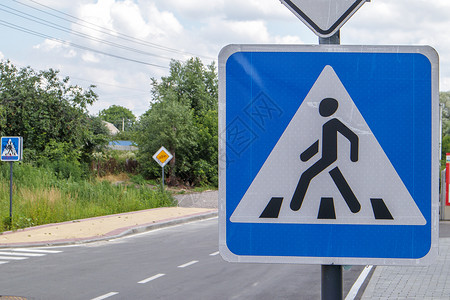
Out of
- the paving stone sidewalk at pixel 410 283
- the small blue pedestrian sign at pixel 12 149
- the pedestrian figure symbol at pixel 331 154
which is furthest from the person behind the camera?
the small blue pedestrian sign at pixel 12 149

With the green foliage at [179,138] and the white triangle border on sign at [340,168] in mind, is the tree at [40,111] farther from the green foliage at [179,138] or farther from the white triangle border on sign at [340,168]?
the white triangle border on sign at [340,168]

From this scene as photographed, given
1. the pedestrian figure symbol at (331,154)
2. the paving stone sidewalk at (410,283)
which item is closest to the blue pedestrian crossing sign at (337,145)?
the pedestrian figure symbol at (331,154)

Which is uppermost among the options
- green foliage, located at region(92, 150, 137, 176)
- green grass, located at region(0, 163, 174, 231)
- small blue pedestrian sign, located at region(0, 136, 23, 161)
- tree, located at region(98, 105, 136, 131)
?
tree, located at region(98, 105, 136, 131)

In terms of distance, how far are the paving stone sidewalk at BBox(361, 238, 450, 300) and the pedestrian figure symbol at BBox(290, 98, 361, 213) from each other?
6854mm

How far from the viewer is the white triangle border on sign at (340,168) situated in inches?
69.9

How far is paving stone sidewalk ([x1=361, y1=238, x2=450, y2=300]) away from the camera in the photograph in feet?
27.3

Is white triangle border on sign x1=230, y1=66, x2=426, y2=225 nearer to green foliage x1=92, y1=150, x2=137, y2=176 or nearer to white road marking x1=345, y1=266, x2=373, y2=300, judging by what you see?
white road marking x1=345, y1=266, x2=373, y2=300

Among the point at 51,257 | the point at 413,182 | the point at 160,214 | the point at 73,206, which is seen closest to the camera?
the point at 413,182

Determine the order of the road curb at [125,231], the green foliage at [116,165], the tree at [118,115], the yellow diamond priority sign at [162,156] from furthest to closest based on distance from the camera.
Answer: the tree at [118,115] → the green foliage at [116,165] → the yellow diamond priority sign at [162,156] → the road curb at [125,231]

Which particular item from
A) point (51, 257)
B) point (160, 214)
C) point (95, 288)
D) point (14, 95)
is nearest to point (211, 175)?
point (14, 95)

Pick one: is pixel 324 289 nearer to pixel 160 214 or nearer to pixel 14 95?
pixel 160 214

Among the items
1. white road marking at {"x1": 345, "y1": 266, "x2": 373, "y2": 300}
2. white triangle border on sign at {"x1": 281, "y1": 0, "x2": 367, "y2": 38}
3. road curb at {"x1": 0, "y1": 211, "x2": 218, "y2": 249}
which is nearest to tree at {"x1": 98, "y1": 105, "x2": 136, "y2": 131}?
road curb at {"x1": 0, "y1": 211, "x2": 218, "y2": 249}

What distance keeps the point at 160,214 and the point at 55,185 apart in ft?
13.9

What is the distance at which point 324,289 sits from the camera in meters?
1.82
